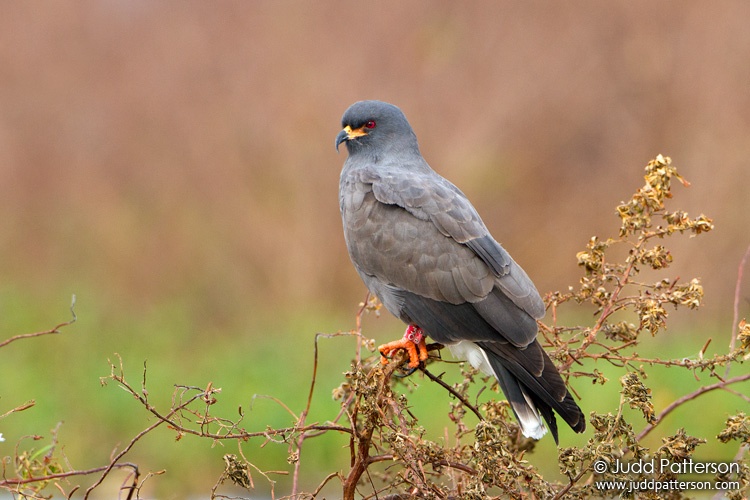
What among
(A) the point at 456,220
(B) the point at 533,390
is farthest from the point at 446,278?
(B) the point at 533,390

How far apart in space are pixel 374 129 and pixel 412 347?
134 cm

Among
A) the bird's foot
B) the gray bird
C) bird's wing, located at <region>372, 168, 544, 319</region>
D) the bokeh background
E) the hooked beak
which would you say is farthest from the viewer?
the bokeh background

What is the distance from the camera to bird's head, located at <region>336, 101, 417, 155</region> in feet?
15.6

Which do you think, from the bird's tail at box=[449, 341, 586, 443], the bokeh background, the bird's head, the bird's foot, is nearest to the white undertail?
the bird's tail at box=[449, 341, 586, 443]

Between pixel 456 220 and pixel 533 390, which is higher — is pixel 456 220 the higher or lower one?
the higher one

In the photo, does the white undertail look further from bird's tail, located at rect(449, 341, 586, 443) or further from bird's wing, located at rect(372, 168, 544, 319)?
bird's wing, located at rect(372, 168, 544, 319)

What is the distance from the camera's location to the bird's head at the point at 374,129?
475cm

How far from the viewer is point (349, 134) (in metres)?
4.75

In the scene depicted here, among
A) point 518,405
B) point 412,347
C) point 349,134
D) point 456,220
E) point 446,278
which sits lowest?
point 518,405

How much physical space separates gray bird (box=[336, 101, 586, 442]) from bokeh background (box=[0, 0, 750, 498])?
412 centimetres

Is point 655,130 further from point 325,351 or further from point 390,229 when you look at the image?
point 390,229

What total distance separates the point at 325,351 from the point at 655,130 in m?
4.21

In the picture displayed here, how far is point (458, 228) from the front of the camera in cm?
405

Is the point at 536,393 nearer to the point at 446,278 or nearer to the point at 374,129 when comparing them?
the point at 446,278
